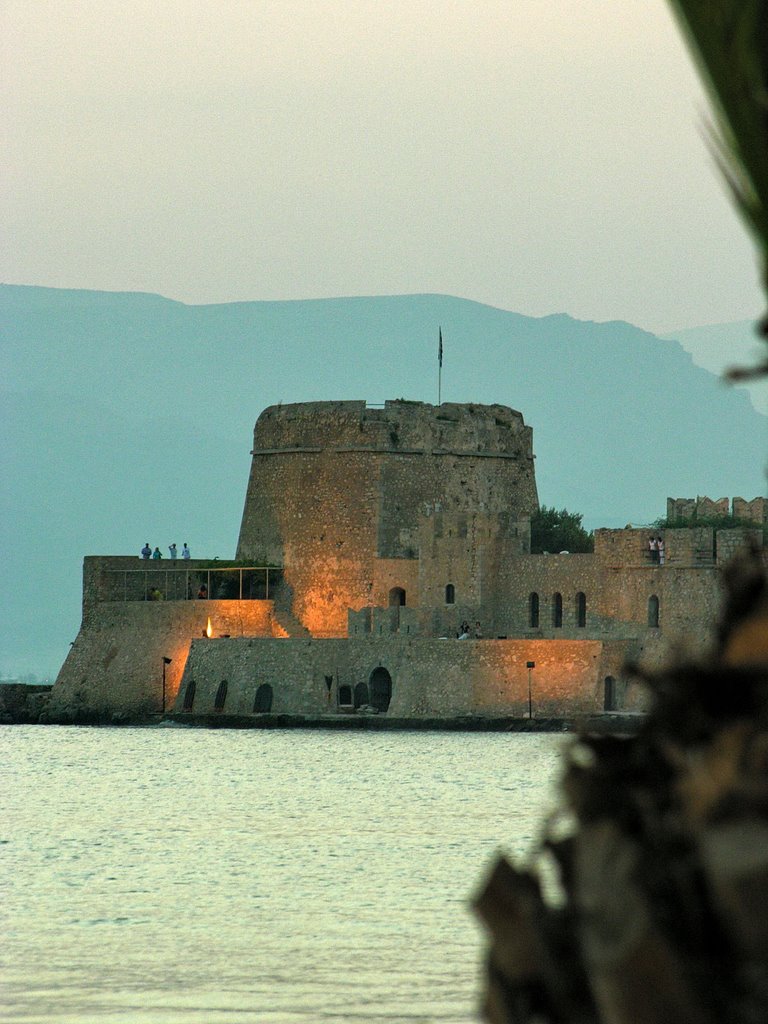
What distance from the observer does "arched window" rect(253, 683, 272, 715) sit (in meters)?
45.1

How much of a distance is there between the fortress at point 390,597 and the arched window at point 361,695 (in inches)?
4.2

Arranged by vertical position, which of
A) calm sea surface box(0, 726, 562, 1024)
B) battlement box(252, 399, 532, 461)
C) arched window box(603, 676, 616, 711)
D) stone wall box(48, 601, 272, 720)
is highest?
battlement box(252, 399, 532, 461)

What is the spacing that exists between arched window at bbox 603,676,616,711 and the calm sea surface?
1.87 meters

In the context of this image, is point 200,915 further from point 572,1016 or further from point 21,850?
point 572,1016

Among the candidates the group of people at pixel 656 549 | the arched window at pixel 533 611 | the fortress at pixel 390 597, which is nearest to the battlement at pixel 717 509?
the fortress at pixel 390 597

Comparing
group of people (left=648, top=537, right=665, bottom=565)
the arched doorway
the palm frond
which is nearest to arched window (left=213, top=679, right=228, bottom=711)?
the arched doorway

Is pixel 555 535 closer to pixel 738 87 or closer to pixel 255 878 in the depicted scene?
pixel 255 878

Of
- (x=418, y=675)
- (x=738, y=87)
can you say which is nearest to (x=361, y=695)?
(x=418, y=675)

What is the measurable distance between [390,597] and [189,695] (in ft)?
16.2

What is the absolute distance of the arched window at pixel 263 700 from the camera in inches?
1774

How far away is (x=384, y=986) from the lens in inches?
553

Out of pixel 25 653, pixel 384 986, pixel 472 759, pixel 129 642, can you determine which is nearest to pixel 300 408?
pixel 129 642

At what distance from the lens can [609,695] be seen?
134 feet

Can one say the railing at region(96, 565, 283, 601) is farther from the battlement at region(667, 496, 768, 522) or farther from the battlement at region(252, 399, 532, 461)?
the battlement at region(667, 496, 768, 522)
